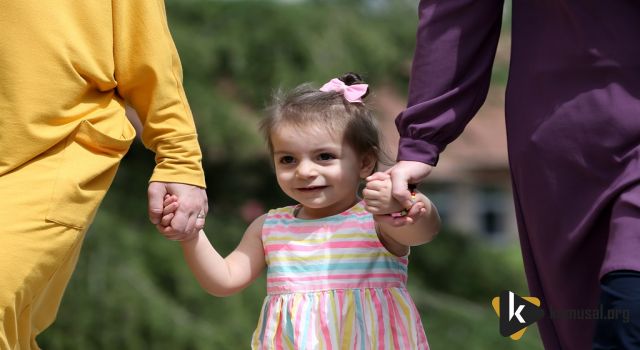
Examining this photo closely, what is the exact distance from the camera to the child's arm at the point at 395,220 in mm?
2691

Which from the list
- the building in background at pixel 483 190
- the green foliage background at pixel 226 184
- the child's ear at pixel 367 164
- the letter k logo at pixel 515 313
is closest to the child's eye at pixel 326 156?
the child's ear at pixel 367 164

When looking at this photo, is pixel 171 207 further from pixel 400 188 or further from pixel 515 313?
pixel 515 313

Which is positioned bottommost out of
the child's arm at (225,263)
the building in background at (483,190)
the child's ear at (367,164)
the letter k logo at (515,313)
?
the building in background at (483,190)

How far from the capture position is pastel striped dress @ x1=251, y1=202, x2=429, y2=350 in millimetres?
2898

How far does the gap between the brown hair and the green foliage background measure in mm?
3019

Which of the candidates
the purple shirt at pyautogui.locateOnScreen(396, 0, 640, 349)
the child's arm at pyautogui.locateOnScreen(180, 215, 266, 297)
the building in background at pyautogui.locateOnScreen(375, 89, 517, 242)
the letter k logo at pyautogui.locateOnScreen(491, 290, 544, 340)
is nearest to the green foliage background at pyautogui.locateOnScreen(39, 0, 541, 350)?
the child's arm at pyautogui.locateOnScreen(180, 215, 266, 297)

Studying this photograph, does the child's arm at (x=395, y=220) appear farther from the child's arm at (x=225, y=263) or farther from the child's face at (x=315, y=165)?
the child's arm at (x=225, y=263)

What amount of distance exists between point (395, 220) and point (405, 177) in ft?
0.37

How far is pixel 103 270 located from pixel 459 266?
126 inches

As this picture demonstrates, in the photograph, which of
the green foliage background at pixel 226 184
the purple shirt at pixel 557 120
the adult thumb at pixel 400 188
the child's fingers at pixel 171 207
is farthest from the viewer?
the green foliage background at pixel 226 184

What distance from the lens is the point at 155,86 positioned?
291 cm

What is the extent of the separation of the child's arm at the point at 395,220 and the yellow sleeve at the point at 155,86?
1.53 feet

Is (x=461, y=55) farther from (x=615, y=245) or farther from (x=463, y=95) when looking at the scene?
(x=615, y=245)

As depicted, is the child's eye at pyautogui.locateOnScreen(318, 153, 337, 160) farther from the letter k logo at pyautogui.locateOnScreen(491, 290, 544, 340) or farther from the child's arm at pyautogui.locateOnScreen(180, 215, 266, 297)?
the letter k logo at pyautogui.locateOnScreen(491, 290, 544, 340)
